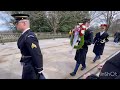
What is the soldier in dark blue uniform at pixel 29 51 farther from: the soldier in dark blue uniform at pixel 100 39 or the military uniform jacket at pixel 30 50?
the soldier in dark blue uniform at pixel 100 39

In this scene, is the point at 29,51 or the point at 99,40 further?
the point at 99,40

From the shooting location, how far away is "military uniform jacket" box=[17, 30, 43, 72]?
1981 mm

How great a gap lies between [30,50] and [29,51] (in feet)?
0.08

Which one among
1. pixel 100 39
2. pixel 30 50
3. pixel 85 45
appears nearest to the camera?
pixel 30 50

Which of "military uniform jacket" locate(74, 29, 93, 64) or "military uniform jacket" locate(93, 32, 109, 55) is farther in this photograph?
"military uniform jacket" locate(93, 32, 109, 55)

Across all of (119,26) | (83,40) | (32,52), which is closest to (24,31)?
(32,52)

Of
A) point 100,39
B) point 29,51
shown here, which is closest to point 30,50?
point 29,51

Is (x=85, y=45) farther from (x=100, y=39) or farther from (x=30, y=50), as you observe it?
(x=30, y=50)

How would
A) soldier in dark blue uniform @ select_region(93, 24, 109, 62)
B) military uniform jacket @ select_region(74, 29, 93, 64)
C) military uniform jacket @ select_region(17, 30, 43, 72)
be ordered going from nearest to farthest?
1. military uniform jacket @ select_region(17, 30, 43, 72)
2. military uniform jacket @ select_region(74, 29, 93, 64)
3. soldier in dark blue uniform @ select_region(93, 24, 109, 62)

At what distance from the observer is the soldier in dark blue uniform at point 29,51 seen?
199 centimetres

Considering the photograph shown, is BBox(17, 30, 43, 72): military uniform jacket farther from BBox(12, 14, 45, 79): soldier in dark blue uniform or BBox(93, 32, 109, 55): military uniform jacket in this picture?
BBox(93, 32, 109, 55): military uniform jacket

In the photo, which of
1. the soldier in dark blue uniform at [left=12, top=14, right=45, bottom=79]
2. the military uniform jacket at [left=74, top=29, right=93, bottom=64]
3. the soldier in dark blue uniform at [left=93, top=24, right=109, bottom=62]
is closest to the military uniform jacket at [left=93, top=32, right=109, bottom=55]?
the soldier in dark blue uniform at [left=93, top=24, right=109, bottom=62]

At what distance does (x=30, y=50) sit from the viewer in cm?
197
